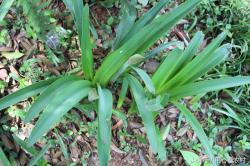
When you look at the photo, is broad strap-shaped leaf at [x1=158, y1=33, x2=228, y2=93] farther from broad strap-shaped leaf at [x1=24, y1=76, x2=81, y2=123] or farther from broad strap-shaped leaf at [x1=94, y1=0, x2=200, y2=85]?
broad strap-shaped leaf at [x1=24, y1=76, x2=81, y2=123]

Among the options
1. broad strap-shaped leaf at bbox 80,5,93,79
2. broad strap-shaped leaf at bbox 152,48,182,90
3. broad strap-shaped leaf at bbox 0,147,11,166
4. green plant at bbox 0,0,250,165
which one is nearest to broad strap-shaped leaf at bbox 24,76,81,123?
green plant at bbox 0,0,250,165

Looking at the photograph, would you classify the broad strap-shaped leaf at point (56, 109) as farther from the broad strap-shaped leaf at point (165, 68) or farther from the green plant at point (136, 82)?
the broad strap-shaped leaf at point (165, 68)

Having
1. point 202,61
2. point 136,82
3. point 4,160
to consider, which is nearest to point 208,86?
point 202,61

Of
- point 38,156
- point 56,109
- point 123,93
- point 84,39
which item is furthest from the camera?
point 123,93

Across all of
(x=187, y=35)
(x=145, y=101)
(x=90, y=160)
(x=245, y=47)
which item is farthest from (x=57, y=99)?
(x=245, y=47)

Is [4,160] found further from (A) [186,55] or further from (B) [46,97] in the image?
(A) [186,55]

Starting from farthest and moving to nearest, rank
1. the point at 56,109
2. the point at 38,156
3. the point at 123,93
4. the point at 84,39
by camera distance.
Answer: the point at 123,93 → the point at 38,156 → the point at 84,39 → the point at 56,109

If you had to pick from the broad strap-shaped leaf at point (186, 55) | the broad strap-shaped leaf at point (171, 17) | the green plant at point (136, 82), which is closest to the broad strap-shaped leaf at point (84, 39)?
the green plant at point (136, 82)

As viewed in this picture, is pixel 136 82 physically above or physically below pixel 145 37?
below
